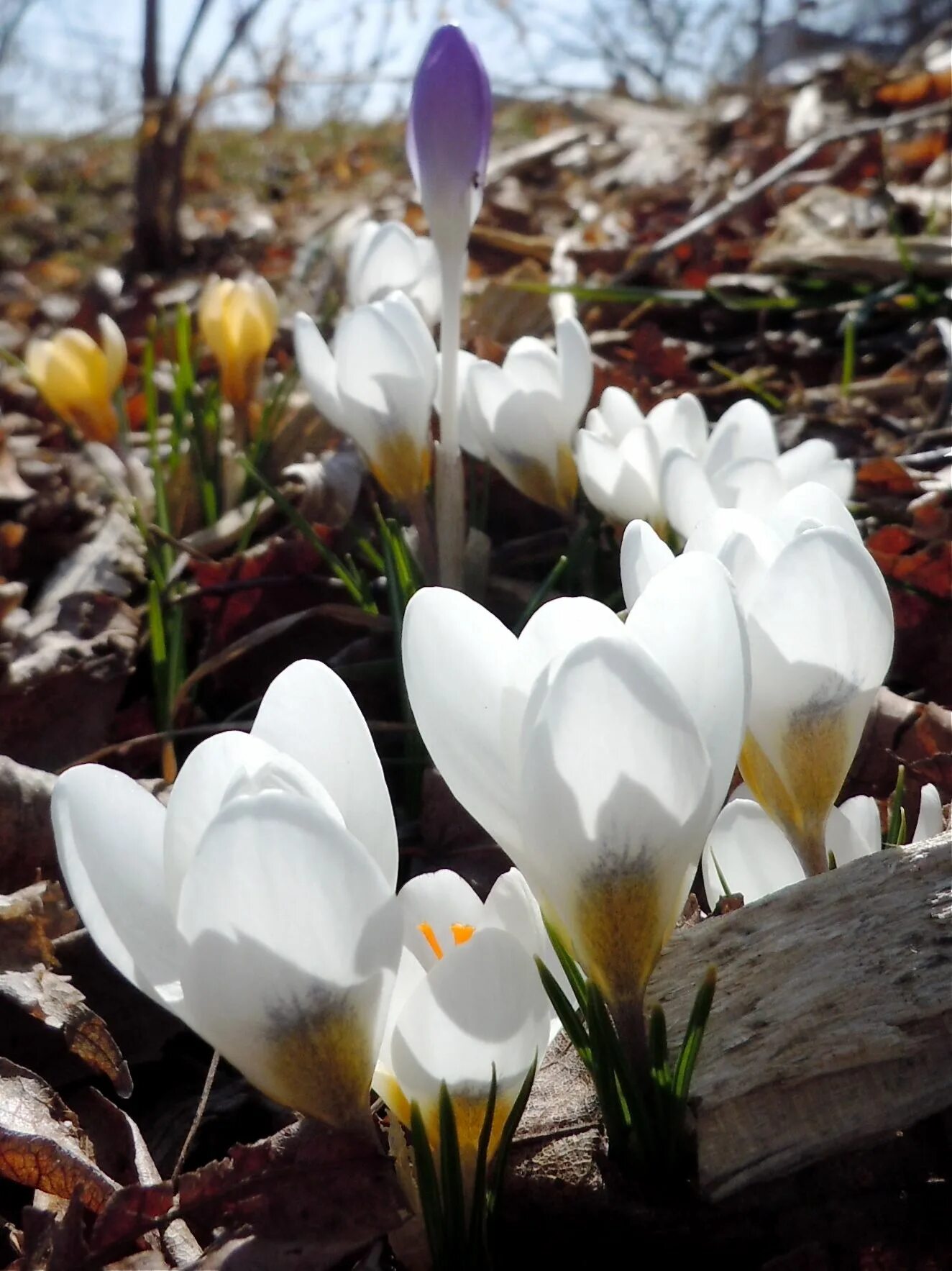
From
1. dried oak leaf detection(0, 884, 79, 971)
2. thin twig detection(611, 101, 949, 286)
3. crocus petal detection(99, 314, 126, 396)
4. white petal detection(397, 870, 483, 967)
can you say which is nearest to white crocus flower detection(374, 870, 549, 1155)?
white petal detection(397, 870, 483, 967)

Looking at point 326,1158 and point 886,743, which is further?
point 886,743

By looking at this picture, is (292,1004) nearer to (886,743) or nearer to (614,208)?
(886,743)

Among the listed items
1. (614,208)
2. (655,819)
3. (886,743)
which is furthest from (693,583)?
(614,208)

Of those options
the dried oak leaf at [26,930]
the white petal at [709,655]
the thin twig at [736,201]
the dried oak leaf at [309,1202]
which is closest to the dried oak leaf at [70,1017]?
the dried oak leaf at [26,930]

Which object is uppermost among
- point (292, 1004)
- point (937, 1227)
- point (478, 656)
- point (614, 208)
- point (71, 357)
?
point (614, 208)

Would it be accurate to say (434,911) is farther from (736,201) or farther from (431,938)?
(736,201)

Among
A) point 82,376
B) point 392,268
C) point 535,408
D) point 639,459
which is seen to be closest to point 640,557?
point 639,459

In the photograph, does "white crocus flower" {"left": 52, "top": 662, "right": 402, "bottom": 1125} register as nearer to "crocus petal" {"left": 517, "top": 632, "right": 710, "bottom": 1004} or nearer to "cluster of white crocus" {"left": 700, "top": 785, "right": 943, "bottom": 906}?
"crocus petal" {"left": 517, "top": 632, "right": 710, "bottom": 1004}
